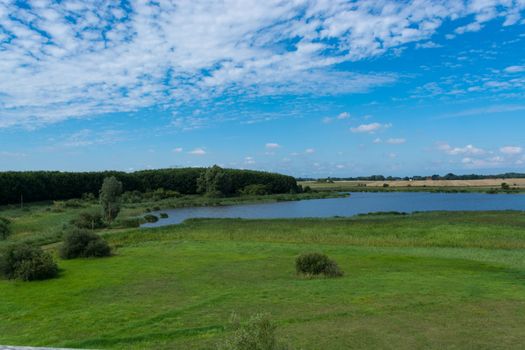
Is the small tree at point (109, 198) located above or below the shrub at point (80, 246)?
above

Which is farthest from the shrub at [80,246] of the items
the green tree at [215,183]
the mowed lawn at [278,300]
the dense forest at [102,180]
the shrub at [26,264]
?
the green tree at [215,183]

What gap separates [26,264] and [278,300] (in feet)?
39.3

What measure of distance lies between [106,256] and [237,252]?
316 inches

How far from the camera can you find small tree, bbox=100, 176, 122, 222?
173 feet

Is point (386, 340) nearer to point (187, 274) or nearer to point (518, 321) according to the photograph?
point (518, 321)

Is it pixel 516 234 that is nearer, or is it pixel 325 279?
pixel 325 279

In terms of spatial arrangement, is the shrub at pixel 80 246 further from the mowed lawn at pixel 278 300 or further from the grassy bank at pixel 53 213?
the grassy bank at pixel 53 213

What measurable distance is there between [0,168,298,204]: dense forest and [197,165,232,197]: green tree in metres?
3.30

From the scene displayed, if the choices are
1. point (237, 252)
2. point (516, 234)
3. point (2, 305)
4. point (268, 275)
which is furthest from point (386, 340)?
point (516, 234)

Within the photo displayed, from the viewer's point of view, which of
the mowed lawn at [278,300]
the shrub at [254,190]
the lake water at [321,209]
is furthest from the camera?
the shrub at [254,190]

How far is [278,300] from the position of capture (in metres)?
14.5

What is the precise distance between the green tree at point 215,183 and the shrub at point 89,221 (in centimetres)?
6813

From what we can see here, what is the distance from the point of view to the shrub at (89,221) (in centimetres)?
4487

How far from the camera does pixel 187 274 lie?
19609 millimetres
